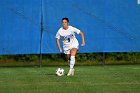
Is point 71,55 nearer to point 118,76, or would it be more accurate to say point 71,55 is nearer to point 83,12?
point 118,76

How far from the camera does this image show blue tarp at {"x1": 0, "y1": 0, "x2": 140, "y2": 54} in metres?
18.1

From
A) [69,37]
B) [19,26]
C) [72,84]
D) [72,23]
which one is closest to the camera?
[72,84]

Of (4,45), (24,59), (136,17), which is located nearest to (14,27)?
(4,45)

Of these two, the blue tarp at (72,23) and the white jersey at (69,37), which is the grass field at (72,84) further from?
the blue tarp at (72,23)

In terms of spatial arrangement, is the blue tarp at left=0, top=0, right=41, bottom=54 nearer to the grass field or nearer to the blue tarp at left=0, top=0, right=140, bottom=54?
the blue tarp at left=0, top=0, right=140, bottom=54

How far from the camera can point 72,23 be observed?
18625 millimetres

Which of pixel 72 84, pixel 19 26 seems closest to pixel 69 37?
pixel 72 84

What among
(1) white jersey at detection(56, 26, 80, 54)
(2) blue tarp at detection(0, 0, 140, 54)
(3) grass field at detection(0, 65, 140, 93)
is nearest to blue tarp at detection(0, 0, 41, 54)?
(2) blue tarp at detection(0, 0, 140, 54)

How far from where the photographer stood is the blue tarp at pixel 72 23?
18109 millimetres

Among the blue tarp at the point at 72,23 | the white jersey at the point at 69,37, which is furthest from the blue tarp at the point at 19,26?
the white jersey at the point at 69,37

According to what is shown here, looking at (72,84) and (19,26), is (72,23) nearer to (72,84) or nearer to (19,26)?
(19,26)

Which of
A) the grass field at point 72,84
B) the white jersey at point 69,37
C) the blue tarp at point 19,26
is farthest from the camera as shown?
the blue tarp at point 19,26

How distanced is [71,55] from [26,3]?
4.11m

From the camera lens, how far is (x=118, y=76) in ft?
46.7
